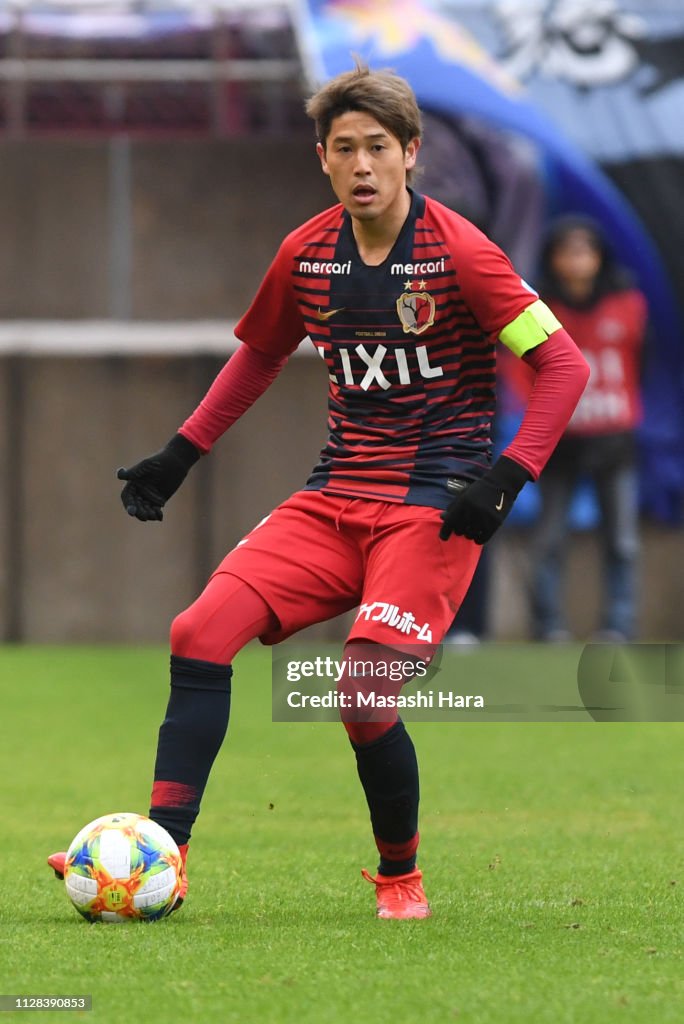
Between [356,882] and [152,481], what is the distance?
121 centimetres

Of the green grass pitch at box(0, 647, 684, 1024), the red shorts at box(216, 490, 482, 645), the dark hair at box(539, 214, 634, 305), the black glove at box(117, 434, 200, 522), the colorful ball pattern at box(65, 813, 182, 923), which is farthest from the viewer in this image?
the dark hair at box(539, 214, 634, 305)

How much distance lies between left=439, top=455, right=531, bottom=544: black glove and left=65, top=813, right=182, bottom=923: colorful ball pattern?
0.98 m

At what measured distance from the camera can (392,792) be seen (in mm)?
4672

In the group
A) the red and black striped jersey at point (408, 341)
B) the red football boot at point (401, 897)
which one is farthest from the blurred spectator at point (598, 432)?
the red football boot at point (401, 897)

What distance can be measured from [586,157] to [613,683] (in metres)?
6.67

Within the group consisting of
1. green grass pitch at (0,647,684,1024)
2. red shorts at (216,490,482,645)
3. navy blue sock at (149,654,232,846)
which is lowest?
green grass pitch at (0,647,684,1024)

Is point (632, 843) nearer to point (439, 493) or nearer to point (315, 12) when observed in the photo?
point (439, 493)

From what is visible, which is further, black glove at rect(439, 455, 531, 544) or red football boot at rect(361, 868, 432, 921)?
red football boot at rect(361, 868, 432, 921)

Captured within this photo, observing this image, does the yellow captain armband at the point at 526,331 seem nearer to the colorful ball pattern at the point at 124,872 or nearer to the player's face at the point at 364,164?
the player's face at the point at 364,164

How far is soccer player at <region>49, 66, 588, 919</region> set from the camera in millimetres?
4613

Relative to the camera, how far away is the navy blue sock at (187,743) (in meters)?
A: 4.61

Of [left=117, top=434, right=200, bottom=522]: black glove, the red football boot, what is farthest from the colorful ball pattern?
[left=117, top=434, right=200, bottom=522]: black glove

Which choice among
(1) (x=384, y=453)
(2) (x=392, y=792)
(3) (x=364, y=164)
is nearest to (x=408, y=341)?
(1) (x=384, y=453)

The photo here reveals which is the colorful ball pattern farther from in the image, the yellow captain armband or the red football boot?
the yellow captain armband
